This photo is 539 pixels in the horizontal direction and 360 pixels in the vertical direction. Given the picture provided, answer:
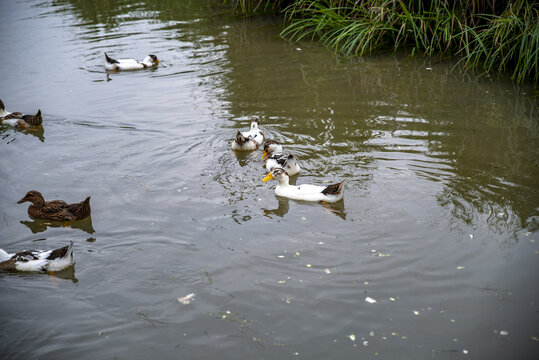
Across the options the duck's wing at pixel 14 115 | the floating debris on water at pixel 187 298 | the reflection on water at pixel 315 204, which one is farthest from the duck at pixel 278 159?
the duck's wing at pixel 14 115

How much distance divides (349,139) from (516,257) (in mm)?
3676

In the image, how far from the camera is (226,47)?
14117 mm

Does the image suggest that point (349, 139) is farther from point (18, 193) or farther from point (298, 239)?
point (18, 193)

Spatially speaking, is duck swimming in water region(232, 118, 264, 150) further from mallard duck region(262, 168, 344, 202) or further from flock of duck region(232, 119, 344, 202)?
mallard duck region(262, 168, 344, 202)

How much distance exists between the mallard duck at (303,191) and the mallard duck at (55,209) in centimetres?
260

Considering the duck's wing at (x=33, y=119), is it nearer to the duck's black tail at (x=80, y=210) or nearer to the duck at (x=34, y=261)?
the duck's black tail at (x=80, y=210)

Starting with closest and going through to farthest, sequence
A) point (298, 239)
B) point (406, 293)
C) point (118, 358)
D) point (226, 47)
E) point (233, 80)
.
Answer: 1. point (118, 358)
2. point (406, 293)
3. point (298, 239)
4. point (233, 80)
5. point (226, 47)

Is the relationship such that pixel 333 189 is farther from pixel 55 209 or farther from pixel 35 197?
pixel 35 197

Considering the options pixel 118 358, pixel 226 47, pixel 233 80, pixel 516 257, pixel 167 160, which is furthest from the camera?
pixel 226 47

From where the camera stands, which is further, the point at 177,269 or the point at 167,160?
the point at 167,160

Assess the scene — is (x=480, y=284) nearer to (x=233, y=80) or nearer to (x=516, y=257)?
(x=516, y=257)

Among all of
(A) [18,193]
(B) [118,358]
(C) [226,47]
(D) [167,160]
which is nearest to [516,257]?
(B) [118,358]

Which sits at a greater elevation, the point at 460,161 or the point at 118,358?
the point at 460,161

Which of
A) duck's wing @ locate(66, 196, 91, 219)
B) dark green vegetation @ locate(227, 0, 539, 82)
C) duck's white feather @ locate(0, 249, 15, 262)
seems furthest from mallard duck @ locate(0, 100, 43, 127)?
dark green vegetation @ locate(227, 0, 539, 82)
